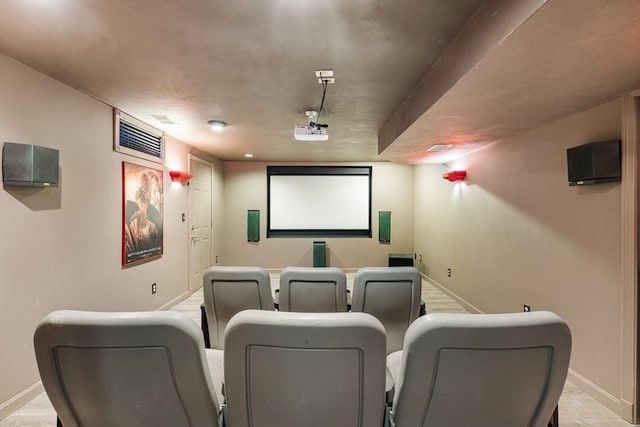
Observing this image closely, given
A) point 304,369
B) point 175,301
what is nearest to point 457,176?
point 304,369

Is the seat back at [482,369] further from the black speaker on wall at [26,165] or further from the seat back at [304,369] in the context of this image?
the black speaker on wall at [26,165]

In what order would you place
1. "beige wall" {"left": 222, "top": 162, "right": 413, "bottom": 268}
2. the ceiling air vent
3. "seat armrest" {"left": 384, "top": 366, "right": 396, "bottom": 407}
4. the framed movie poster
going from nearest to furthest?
"seat armrest" {"left": 384, "top": 366, "right": 396, "bottom": 407} → the ceiling air vent → the framed movie poster → "beige wall" {"left": 222, "top": 162, "right": 413, "bottom": 268}

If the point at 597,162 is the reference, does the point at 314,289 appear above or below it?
below

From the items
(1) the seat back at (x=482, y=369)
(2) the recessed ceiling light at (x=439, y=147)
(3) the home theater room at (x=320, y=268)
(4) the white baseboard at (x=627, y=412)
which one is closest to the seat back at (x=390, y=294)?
(3) the home theater room at (x=320, y=268)

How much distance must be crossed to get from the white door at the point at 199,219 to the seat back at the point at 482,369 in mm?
4502

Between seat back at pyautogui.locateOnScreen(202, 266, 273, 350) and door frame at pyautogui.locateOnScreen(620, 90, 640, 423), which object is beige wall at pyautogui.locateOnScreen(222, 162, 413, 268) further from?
door frame at pyautogui.locateOnScreen(620, 90, 640, 423)

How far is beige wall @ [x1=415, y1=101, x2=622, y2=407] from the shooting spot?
6.95 ft

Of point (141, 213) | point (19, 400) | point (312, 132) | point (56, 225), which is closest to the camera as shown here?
point (19, 400)

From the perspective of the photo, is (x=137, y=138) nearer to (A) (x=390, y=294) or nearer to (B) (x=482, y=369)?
(A) (x=390, y=294)

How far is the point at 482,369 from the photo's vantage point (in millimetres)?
1009

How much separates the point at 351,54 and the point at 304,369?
6.01 feet

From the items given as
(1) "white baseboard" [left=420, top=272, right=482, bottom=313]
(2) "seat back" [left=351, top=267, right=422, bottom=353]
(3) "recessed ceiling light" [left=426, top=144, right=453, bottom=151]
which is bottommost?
(1) "white baseboard" [left=420, top=272, right=482, bottom=313]

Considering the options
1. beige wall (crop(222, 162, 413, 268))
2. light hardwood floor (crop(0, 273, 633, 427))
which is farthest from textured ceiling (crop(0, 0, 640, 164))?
beige wall (crop(222, 162, 413, 268))

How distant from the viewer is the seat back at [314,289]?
2074mm
